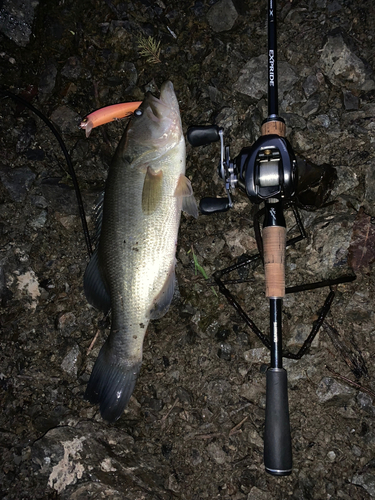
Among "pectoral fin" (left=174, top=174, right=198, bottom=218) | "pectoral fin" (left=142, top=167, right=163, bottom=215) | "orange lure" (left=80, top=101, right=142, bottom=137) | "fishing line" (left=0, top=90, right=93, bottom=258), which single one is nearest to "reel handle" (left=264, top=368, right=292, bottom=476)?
"pectoral fin" (left=174, top=174, right=198, bottom=218)

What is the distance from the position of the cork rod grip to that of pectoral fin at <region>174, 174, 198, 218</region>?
2.42 feet

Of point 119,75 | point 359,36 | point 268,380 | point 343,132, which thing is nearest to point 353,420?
point 268,380

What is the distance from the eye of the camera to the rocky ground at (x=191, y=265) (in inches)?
125

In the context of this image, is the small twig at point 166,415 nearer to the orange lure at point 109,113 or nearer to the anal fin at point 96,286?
the anal fin at point 96,286

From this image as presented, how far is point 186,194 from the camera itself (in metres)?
3.35

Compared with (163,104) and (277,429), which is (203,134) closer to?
(163,104)

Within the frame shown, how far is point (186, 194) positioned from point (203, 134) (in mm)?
553

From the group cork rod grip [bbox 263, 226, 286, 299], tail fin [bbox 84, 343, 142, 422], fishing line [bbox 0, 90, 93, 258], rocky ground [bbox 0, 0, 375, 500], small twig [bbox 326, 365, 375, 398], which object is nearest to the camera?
cork rod grip [bbox 263, 226, 286, 299]

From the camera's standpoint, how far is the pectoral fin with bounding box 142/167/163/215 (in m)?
3.27

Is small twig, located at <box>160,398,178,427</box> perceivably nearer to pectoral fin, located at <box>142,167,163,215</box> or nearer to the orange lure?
pectoral fin, located at <box>142,167,163,215</box>

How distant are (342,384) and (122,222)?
2269 mm

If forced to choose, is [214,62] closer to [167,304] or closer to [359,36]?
[359,36]

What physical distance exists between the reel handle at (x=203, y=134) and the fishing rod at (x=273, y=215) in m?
0.28

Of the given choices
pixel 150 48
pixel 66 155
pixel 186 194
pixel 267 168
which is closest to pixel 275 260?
pixel 267 168
